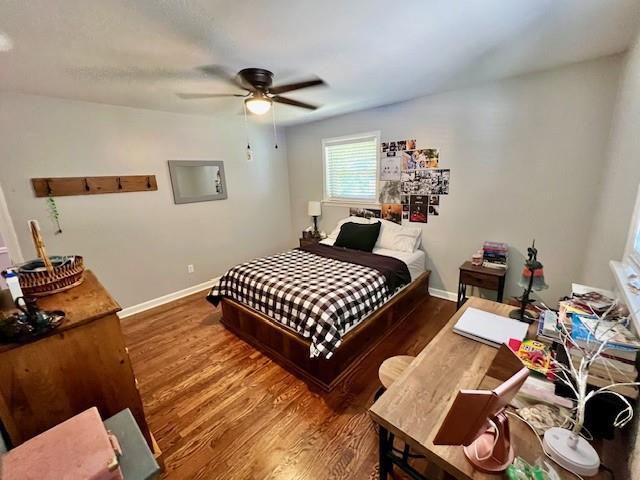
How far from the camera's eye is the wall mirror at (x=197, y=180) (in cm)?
337

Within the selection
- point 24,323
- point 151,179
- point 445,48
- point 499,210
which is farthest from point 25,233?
point 499,210

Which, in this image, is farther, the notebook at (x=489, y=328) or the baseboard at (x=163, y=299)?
the baseboard at (x=163, y=299)

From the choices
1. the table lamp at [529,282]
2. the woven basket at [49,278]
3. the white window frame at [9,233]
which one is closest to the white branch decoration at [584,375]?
the table lamp at [529,282]


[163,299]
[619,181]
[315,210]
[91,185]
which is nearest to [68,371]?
[91,185]

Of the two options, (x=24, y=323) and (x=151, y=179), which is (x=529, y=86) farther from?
(x=151, y=179)

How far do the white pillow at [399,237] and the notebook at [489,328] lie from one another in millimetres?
1817

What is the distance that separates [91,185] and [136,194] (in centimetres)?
40

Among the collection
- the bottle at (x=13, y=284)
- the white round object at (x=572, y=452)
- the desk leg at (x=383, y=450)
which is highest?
the bottle at (x=13, y=284)

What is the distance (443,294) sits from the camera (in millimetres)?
3307

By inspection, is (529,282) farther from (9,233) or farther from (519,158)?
(9,233)

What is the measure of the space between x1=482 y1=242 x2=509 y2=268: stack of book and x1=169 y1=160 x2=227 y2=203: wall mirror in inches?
132

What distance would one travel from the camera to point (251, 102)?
2.13 meters

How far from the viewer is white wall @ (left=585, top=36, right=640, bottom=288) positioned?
4.99 feet

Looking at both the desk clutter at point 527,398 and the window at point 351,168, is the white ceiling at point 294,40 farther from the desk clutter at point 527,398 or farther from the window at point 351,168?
the desk clutter at point 527,398
